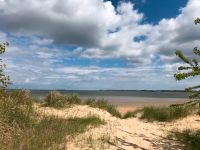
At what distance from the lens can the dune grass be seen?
30.9 ft

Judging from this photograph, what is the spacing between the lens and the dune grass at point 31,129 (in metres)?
9.42

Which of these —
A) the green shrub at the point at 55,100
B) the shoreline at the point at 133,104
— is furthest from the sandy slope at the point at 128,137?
the shoreline at the point at 133,104

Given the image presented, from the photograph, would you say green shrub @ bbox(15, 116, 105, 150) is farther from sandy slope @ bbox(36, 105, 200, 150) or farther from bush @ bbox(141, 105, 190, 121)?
bush @ bbox(141, 105, 190, 121)

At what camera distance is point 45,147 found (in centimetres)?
965

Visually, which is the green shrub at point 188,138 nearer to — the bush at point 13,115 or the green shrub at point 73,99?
the bush at point 13,115

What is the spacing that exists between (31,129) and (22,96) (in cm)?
521

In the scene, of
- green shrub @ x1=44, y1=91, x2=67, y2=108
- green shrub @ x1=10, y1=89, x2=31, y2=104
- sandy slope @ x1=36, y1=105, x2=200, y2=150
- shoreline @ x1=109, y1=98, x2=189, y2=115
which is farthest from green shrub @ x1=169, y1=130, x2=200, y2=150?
shoreline @ x1=109, y1=98, x2=189, y2=115

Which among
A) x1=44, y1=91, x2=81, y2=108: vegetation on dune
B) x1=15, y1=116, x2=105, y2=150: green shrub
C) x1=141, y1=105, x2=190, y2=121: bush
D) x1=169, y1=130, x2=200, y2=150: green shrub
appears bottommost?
x1=169, y1=130, x2=200, y2=150: green shrub

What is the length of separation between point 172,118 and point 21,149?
992 centimetres

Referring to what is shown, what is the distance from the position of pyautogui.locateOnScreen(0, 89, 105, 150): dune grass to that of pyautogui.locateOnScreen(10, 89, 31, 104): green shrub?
2295 mm

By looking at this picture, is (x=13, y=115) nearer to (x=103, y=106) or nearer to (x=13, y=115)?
(x=13, y=115)

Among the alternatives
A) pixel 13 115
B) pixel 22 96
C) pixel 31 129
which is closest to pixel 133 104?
pixel 22 96

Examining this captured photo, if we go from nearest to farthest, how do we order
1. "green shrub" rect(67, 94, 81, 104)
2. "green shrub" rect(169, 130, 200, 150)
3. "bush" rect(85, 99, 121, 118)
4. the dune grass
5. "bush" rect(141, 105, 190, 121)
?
the dune grass, "green shrub" rect(169, 130, 200, 150), "bush" rect(141, 105, 190, 121), "green shrub" rect(67, 94, 81, 104), "bush" rect(85, 99, 121, 118)

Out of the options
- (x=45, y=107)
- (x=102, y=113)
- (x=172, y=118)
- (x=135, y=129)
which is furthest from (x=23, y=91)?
(x=172, y=118)
